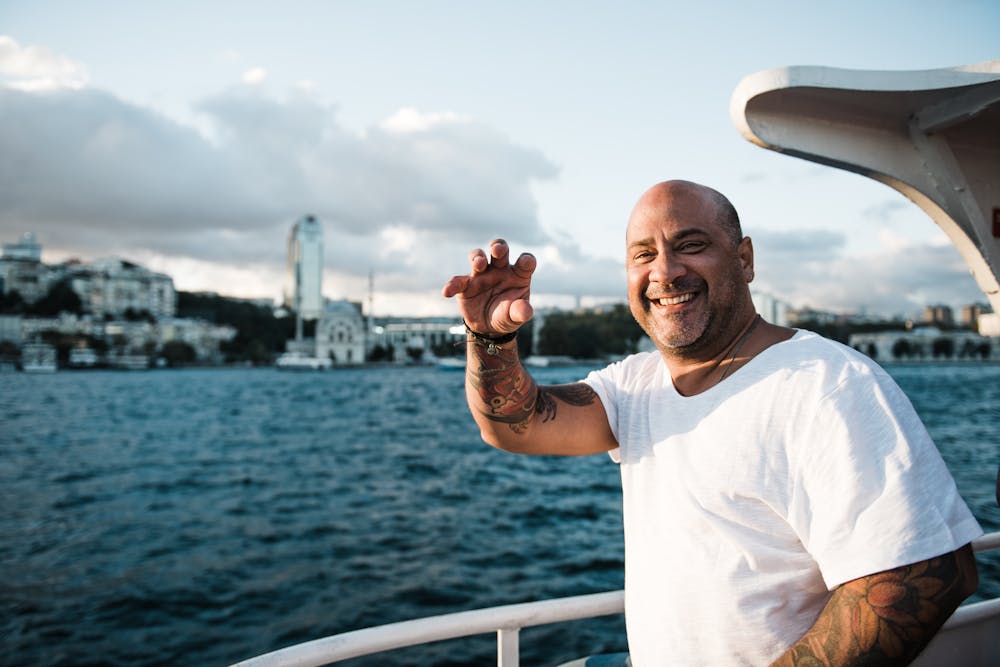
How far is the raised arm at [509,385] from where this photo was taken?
1345 mm

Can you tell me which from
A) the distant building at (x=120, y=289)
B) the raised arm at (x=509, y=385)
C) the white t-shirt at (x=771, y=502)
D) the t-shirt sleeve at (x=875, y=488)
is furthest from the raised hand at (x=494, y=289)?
the distant building at (x=120, y=289)

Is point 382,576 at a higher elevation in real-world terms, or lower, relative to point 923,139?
lower

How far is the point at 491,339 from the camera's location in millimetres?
1431

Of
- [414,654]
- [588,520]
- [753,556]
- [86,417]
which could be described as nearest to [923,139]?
[753,556]

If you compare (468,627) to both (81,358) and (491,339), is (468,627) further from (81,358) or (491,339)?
(81,358)

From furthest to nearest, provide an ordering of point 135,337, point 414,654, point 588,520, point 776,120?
point 135,337
point 588,520
point 414,654
point 776,120

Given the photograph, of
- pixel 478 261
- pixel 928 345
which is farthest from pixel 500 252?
pixel 928 345

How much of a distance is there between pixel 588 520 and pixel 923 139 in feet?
31.2

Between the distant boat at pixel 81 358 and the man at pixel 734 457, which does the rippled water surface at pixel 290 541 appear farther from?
the distant boat at pixel 81 358

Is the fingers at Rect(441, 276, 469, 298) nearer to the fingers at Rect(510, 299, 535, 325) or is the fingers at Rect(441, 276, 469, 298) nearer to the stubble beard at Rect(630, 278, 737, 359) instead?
the fingers at Rect(510, 299, 535, 325)

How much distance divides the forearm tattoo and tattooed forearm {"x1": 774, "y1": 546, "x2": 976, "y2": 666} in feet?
2.28

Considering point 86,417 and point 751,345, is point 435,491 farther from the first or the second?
point 86,417

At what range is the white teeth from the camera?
1.31 meters

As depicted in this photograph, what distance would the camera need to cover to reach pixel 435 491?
13641 millimetres
